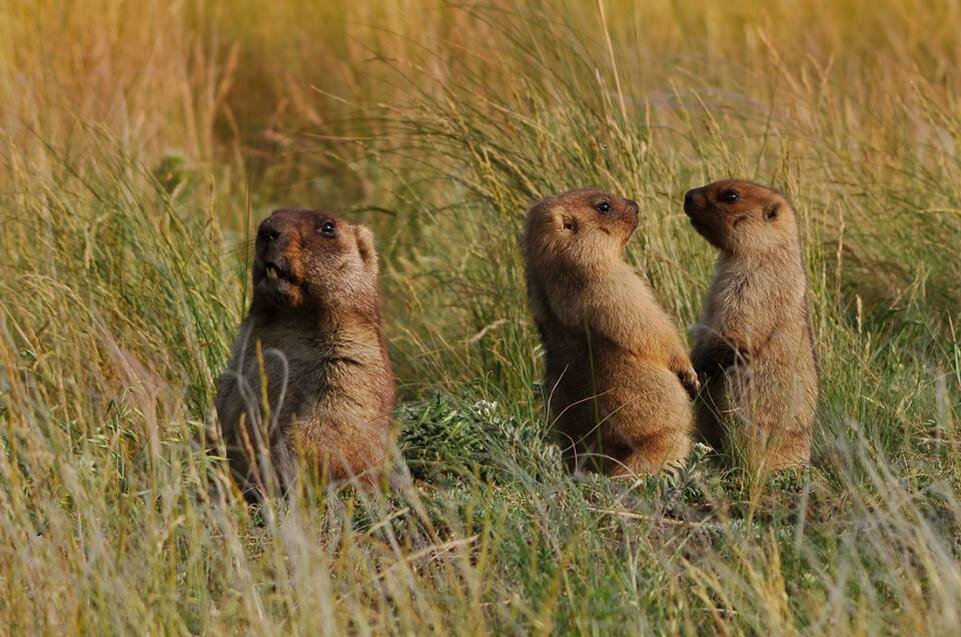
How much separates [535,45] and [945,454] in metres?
2.93

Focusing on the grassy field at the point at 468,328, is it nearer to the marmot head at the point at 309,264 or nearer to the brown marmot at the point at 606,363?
Result: the brown marmot at the point at 606,363

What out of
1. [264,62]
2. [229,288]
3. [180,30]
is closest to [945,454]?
[229,288]

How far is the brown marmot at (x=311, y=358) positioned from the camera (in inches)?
215

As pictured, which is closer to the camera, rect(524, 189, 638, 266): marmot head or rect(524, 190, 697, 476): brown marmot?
rect(524, 190, 697, 476): brown marmot

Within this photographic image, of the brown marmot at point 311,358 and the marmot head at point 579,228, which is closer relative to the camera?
the brown marmot at point 311,358

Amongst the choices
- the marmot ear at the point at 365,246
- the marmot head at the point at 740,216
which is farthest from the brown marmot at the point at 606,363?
the marmot ear at the point at 365,246

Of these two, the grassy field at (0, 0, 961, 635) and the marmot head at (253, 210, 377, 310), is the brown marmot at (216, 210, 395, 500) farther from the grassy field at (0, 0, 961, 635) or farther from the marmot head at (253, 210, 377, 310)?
the grassy field at (0, 0, 961, 635)

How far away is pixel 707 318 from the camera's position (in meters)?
6.23

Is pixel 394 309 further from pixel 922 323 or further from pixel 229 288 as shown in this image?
pixel 922 323

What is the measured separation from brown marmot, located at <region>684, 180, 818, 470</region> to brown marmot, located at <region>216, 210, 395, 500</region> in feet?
4.27

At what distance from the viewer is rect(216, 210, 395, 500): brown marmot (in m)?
5.46

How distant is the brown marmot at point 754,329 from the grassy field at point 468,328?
0.62ft

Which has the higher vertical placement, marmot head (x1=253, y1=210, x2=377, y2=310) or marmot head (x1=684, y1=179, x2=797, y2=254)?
marmot head (x1=253, y1=210, x2=377, y2=310)

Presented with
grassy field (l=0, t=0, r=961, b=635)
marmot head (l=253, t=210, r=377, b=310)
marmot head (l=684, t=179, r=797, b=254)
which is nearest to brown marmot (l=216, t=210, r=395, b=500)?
marmot head (l=253, t=210, r=377, b=310)
